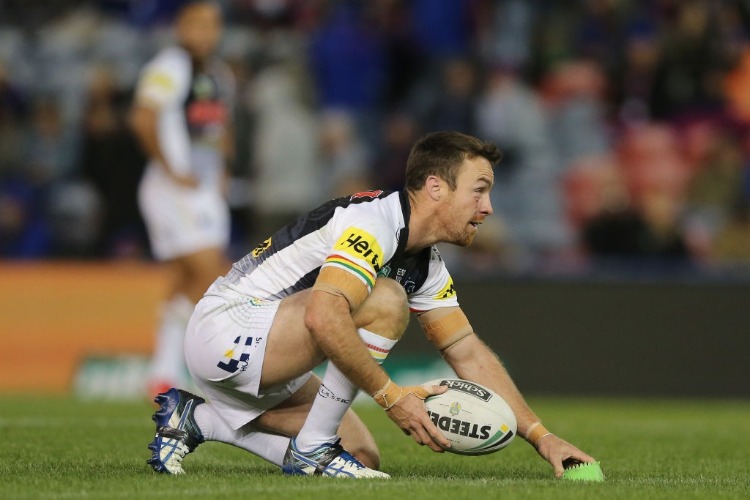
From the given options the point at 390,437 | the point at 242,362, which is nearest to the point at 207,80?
the point at 390,437

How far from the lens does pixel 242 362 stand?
18.6 ft

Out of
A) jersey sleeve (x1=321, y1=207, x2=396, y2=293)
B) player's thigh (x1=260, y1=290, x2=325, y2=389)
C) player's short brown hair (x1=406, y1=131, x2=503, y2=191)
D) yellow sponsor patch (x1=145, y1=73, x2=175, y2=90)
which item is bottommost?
player's thigh (x1=260, y1=290, x2=325, y2=389)

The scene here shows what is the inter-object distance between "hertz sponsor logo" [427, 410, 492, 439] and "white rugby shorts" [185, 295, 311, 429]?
759 millimetres

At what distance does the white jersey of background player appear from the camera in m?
10.0

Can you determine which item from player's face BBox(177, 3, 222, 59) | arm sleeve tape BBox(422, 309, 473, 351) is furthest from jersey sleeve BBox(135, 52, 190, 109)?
arm sleeve tape BBox(422, 309, 473, 351)

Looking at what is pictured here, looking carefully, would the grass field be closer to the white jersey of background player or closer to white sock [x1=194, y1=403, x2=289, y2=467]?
white sock [x1=194, y1=403, x2=289, y2=467]

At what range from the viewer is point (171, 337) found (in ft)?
33.2

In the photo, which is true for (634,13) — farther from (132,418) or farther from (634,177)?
(132,418)

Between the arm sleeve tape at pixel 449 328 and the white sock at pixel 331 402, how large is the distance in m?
0.60

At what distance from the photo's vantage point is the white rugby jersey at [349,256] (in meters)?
5.39

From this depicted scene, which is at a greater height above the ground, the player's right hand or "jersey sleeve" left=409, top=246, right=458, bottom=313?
"jersey sleeve" left=409, top=246, right=458, bottom=313

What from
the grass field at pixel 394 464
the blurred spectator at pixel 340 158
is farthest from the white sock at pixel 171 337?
the blurred spectator at pixel 340 158

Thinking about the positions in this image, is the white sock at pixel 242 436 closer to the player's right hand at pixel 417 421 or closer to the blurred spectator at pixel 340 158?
the player's right hand at pixel 417 421

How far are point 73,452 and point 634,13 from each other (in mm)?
9890
